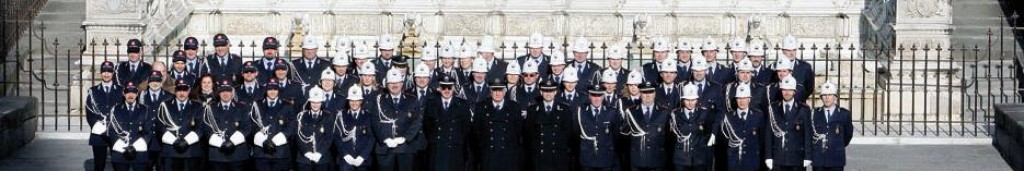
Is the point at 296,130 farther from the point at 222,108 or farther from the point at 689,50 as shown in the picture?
the point at 689,50

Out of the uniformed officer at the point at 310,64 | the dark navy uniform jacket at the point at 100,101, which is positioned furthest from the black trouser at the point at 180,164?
the uniformed officer at the point at 310,64

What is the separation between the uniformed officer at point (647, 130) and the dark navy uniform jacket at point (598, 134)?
13cm

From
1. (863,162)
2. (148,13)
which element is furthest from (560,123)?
(148,13)

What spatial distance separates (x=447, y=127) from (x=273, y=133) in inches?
54.6

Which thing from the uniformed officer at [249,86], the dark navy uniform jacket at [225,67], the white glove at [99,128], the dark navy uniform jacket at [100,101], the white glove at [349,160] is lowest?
the white glove at [349,160]

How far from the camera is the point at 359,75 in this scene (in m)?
19.7

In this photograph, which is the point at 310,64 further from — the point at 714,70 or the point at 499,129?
the point at 714,70

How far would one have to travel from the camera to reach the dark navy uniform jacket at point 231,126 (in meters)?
18.4

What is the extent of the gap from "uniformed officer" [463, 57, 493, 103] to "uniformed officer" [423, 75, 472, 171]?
1.73ft

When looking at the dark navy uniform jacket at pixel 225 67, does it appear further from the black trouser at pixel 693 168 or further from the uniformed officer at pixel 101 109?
the black trouser at pixel 693 168

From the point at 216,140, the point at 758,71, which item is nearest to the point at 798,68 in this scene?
the point at 758,71

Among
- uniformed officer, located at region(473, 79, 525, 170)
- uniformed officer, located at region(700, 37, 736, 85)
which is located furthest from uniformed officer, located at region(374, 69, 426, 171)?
uniformed officer, located at region(700, 37, 736, 85)

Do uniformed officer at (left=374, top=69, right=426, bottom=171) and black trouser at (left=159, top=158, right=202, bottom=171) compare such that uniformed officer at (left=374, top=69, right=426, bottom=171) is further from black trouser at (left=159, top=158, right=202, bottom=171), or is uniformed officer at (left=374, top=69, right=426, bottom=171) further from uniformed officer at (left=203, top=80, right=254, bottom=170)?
black trouser at (left=159, top=158, right=202, bottom=171)

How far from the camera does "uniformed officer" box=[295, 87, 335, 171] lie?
1841 centimetres
